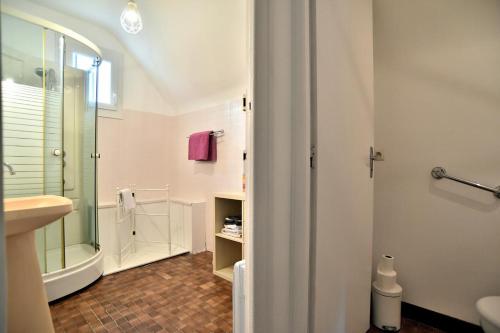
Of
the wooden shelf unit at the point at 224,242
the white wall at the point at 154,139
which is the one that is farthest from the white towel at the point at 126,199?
the wooden shelf unit at the point at 224,242

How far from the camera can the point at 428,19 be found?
1399 millimetres

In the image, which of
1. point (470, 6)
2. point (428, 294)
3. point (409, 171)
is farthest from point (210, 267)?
point (470, 6)

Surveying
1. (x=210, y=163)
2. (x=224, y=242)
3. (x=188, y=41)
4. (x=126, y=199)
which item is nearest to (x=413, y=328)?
(x=224, y=242)

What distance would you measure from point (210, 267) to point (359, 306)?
59.0 inches

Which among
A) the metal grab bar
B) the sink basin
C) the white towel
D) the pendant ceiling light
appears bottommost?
the white towel

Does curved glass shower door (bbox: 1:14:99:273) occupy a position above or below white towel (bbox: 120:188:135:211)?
above

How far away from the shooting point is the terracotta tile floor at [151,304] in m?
1.42

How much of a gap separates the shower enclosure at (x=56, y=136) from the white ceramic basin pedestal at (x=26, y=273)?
64 cm

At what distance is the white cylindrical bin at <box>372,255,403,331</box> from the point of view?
1.31 meters

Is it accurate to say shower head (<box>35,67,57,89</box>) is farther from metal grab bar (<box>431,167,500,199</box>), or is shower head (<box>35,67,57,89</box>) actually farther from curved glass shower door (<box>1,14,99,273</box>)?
metal grab bar (<box>431,167,500,199</box>)

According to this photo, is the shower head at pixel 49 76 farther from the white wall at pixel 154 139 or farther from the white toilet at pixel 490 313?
the white toilet at pixel 490 313

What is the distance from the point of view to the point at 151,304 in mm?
1656

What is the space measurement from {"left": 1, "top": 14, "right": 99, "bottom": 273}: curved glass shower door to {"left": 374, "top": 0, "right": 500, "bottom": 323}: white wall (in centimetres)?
247

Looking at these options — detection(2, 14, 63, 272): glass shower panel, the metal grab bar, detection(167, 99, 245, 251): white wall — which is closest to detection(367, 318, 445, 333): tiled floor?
the metal grab bar
